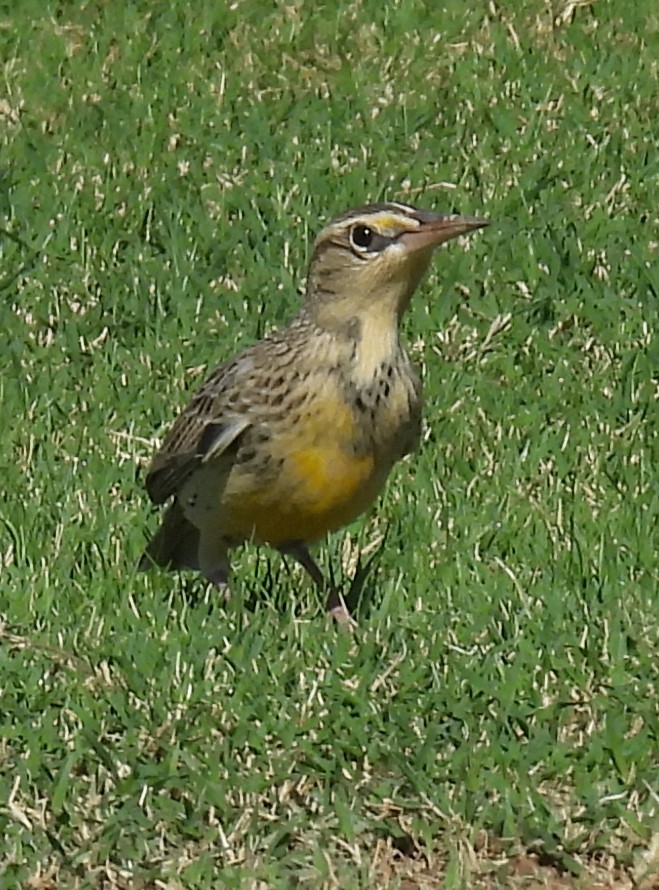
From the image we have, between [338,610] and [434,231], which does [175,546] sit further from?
[434,231]

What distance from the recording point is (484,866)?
5.96 metres

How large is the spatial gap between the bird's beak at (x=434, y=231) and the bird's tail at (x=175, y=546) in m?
1.42

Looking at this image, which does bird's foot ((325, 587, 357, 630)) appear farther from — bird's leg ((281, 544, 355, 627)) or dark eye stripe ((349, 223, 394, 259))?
dark eye stripe ((349, 223, 394, 259))

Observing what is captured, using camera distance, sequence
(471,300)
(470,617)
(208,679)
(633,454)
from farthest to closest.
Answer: (471,300)
(633,454)
(470,617)
(208,679)

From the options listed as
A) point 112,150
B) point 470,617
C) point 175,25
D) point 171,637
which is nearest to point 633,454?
point 470,617

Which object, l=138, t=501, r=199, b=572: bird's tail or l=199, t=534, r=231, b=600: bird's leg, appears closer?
l=199, t=534, r=231, b=600: bird's leg

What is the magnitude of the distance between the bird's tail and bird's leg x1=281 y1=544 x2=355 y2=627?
403mm

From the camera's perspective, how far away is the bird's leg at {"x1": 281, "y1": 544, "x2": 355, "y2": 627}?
734 cm

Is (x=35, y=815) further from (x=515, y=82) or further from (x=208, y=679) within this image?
(x=515, y=82)

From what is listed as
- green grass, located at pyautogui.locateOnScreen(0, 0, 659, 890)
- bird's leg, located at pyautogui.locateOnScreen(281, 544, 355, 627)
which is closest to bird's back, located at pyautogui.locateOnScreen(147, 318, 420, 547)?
bird's leg, located at pyautogui.locateOnScreen(281, 544, 355, 627)

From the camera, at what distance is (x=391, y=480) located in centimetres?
873

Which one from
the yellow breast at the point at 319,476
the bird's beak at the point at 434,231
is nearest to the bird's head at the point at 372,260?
the bird's beak at the point at 434,231

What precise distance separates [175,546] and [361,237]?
1.43 metres

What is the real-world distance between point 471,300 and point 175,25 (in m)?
3.55
